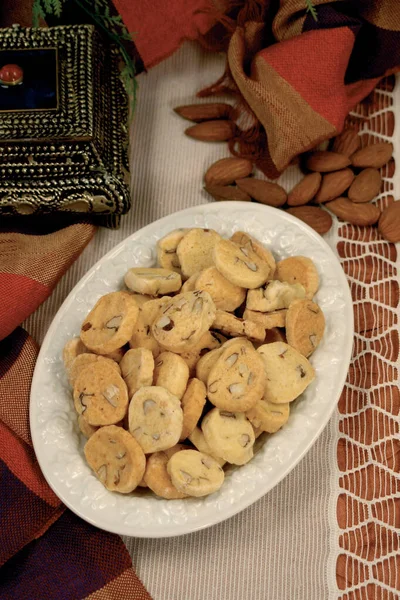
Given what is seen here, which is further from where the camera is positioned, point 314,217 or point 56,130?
point 314,217

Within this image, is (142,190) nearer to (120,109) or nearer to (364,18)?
(120,109)

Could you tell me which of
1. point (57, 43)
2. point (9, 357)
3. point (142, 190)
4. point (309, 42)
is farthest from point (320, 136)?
point (9, 357)

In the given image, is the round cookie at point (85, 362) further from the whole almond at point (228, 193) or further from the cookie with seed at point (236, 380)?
the whole almond at point (228, 193)

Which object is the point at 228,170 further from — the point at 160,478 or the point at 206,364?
the point at 160,478

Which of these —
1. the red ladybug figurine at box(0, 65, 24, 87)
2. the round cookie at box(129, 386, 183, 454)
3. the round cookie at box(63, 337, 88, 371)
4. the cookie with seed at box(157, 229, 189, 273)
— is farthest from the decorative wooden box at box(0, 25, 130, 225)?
the round cookie at box(129, 386, 183, 454)

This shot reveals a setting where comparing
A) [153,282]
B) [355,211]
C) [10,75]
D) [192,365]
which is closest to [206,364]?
[192,365]

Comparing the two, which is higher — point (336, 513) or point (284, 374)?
→ point (284, 374)

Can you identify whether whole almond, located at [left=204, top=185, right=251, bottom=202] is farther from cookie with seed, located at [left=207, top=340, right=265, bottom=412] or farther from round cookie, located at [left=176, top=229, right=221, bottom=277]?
cookie with seed, located at [left=207, top=340, right=265, bottom=412]

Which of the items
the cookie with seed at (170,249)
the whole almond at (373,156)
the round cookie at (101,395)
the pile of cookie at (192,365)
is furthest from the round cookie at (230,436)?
the whole almond at (373,156)
